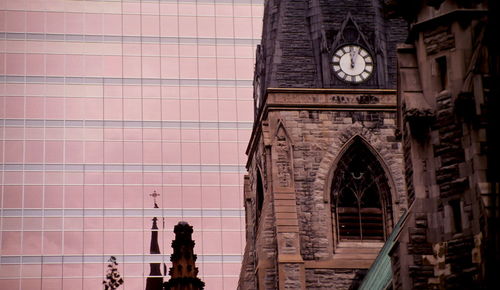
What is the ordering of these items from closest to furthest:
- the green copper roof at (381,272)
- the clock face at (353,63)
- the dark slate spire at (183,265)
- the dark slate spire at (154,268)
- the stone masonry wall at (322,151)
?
the dark slate spire at (183,265), the green copper roof at (381,272), the stone masonry wall at (322,151), the clock face at (353,63), the dark slate spire at (154,268)

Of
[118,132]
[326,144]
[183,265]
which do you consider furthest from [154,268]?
[183,265]

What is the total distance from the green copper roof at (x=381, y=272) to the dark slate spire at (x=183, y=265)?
430 cm

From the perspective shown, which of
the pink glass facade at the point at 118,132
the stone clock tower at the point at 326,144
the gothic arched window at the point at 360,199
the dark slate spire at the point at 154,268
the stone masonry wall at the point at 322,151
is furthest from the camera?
the pink glass facade at the point at 118,132

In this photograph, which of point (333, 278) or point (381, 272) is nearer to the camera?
point (381, 272)

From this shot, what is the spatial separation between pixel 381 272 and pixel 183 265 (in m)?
7.90

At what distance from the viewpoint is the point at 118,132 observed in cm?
6994

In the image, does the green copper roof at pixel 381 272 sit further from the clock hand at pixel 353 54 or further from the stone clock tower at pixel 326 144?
the clock hand at pixel 353 54

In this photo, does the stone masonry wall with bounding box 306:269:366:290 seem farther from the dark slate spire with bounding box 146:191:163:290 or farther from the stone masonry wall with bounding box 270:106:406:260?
the dark slate spire with bounding box 146:191:163:290

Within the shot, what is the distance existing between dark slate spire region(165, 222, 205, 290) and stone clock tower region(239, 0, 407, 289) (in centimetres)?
1271

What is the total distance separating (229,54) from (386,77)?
30293 millimetres

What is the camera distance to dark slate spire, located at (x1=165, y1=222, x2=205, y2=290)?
25219 mm

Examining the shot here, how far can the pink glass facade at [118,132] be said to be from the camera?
67.4 meters

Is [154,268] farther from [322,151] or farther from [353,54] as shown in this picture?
[322,151]

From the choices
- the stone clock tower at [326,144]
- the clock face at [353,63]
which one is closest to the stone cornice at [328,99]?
the stone clock tower at [326,144]
